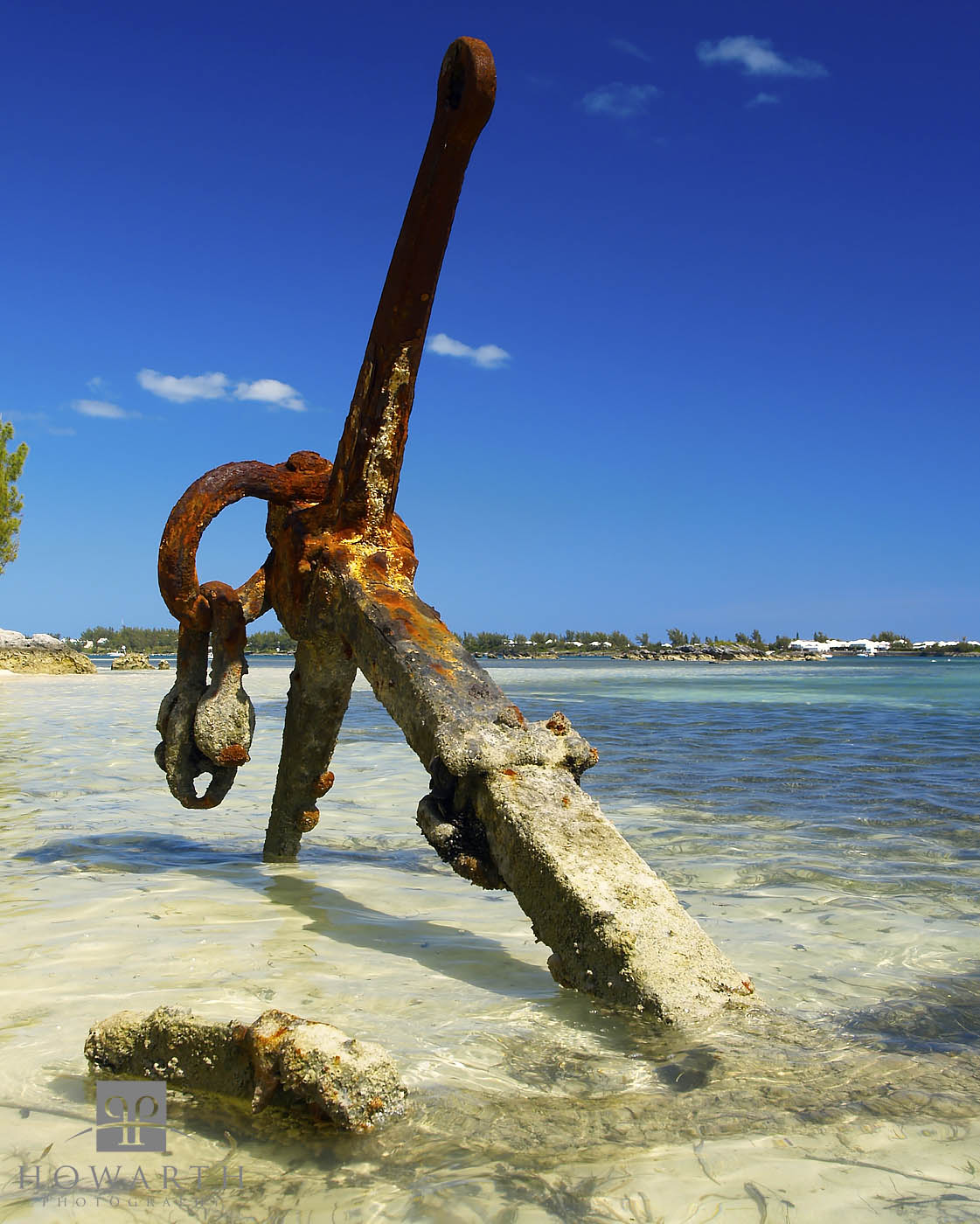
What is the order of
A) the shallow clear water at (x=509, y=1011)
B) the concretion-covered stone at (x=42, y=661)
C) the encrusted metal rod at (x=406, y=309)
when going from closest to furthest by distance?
the shallow clear water at (x=509, y=1011) < the encrusted metal rod at (x=406, y=309) < the concretion-covered stone at (x=42, y=661)

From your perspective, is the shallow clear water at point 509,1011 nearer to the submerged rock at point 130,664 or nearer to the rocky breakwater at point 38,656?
the rocky breakwater at point 38,656

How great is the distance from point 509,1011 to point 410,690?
3.11ft

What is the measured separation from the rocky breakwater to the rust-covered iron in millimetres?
24799

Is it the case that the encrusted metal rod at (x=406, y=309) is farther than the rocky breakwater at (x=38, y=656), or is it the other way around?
the rocky breakwater at (x=38, y=656)

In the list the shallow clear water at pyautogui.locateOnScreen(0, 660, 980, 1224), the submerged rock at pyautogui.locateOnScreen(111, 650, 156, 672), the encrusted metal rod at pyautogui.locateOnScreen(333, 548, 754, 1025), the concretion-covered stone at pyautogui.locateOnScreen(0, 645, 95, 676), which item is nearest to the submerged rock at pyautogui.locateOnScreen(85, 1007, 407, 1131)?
the shallow clear water at pyautogui.locateOnScreen(0, 660, 980, 1224)

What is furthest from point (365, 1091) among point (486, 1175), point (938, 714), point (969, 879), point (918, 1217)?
point (938, 714)

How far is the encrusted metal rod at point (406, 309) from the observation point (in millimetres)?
2918

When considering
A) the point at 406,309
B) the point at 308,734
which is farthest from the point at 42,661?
the point at 406,309

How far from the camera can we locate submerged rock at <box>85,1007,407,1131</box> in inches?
61.2

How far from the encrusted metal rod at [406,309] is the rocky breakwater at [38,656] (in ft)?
83.1

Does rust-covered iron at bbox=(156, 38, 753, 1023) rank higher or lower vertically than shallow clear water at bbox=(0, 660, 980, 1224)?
higher

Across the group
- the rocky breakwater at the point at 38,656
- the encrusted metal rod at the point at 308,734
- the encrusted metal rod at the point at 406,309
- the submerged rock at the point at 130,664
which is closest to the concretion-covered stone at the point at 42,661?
the rocky breakwater at the point at 38,656

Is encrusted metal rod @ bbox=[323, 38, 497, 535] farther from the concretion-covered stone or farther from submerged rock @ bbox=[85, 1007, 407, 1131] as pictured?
the concretion-covered stone

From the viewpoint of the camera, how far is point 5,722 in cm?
1086
